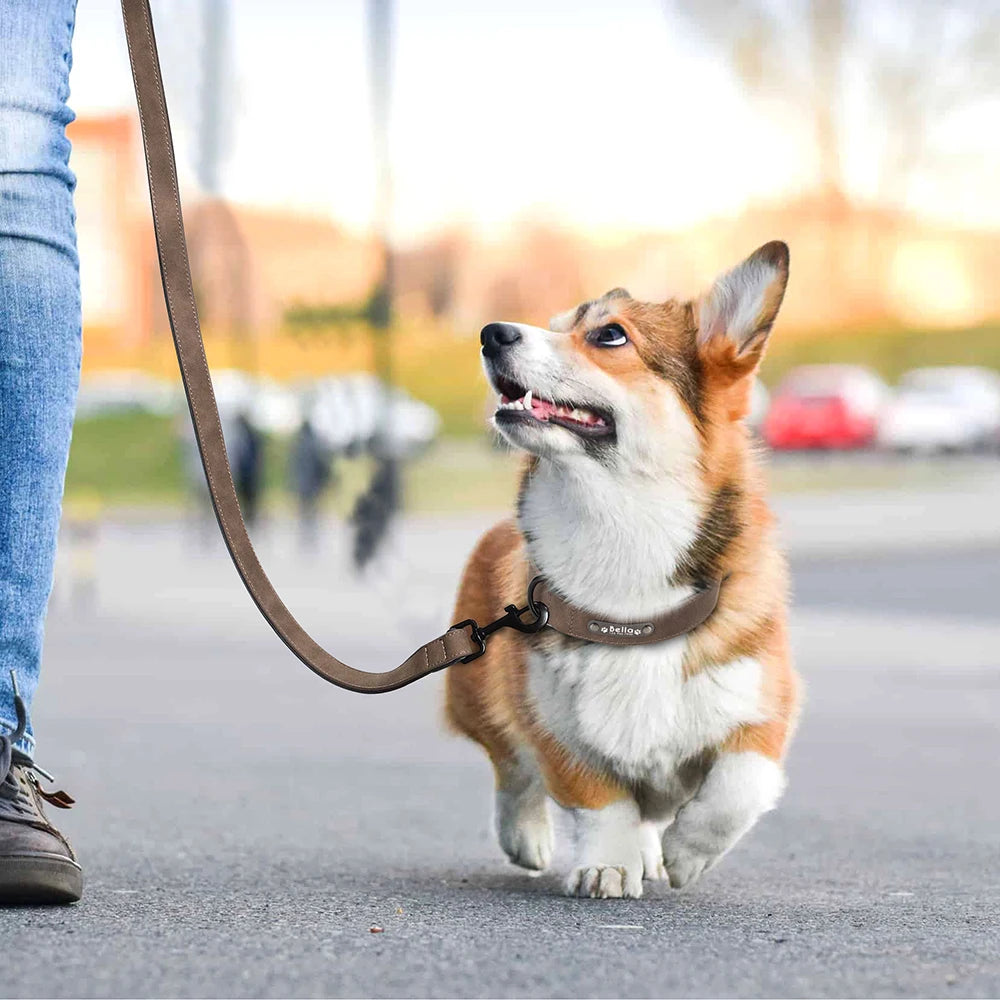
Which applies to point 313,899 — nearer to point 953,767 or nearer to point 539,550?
point 539,550

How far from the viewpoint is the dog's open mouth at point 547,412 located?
11.4 feet

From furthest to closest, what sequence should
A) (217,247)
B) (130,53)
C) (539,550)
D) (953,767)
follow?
(217,247) < (953,767) < (539,550) < (130,53)

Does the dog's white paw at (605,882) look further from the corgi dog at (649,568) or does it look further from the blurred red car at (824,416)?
the blurred red car at (824,416)

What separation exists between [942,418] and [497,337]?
37.9 m

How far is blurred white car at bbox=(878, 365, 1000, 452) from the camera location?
40125 millimetres

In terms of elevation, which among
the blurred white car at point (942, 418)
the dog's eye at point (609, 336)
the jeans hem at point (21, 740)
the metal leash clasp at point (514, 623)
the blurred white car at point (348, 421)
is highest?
the dog's eye at point (609, 336)

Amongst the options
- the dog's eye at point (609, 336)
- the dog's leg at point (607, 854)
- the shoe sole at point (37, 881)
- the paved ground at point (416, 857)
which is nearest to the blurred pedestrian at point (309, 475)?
the paved ground at point (416, 857)

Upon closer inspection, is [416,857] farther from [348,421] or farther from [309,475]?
[309,475]

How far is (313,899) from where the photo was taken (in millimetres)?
3268

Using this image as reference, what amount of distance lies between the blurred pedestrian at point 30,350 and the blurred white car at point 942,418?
38075 mm

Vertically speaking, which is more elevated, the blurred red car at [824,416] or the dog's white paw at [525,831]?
the dog's white paw at [525,831]

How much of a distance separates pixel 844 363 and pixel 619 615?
155ft

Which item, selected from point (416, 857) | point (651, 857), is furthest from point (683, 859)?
point (416, 857)

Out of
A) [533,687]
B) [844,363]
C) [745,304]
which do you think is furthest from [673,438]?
[844,363]
